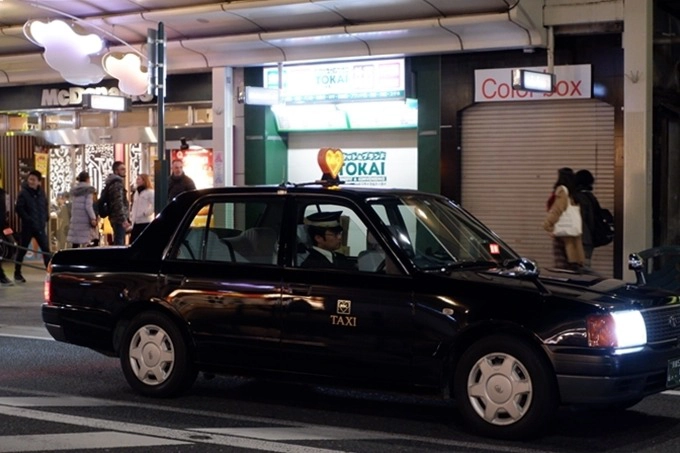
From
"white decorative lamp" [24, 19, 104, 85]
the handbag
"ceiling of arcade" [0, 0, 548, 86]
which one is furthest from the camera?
"white decorative lamp" [24, 19, 104, 85]

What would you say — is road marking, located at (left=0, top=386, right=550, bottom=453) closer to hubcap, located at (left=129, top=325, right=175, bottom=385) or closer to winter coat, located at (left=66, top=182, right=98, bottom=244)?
hubcap, located at (left=129, top=325, right=175, bottom=385)

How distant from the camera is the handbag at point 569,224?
13742 millimetres

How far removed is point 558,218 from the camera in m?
13.8

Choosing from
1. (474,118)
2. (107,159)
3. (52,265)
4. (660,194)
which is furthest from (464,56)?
(52,265)

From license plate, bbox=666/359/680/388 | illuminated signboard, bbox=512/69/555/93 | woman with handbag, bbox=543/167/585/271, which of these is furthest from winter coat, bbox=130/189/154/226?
license plate, bbox=666/359/680/388

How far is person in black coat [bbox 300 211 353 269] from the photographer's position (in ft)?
26.1

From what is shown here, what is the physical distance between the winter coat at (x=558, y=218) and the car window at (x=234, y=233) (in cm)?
597

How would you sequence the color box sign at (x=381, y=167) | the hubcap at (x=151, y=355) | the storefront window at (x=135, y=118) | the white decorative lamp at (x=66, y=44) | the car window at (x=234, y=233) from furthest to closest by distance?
the storefront window at (x=135, y=118), the color box sign at (x=381, y=167), the white decorative lamp at (x=66, y=44), the hubcap at (x=151, y=355), the car window at (x=234, y=233)

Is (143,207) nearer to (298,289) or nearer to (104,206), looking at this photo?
(104,206)

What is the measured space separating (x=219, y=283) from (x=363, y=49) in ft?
35.9

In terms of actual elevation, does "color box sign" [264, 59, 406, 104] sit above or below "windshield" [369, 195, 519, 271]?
above

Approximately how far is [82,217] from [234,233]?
35.9 ft

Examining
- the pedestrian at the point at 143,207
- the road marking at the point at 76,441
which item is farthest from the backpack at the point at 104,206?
the road marking at the point at 76,441

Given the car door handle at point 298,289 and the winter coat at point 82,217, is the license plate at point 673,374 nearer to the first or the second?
the car door handle at point 298,289
